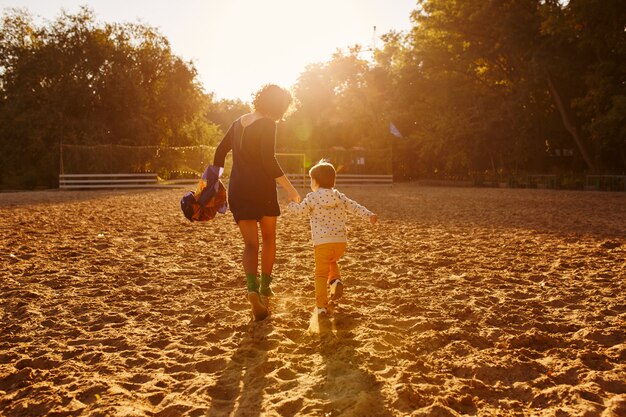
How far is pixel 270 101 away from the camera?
4477 mm

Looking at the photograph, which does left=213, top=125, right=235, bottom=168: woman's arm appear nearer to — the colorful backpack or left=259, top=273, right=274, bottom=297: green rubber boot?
the colorful backpack

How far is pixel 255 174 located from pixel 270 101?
2.12ft

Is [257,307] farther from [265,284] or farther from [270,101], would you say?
[270,101]

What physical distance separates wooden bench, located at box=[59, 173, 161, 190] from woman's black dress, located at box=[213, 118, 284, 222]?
2551 cm

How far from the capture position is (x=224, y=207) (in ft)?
16.3

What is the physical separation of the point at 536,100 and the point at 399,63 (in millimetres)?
10124

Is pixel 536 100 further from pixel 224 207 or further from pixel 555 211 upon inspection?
pixel 224 207

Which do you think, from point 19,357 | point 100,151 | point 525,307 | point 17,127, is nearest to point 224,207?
point 19,357

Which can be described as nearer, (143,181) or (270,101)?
(270,101)

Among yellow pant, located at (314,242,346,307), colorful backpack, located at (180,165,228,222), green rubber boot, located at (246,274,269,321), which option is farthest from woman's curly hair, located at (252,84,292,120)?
green rubber boot, located at (246,274,269,321)

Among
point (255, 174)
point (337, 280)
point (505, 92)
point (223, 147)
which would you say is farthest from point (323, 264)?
point (505, 92)

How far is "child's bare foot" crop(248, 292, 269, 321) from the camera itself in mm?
4371

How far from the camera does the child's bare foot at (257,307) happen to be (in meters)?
4.37

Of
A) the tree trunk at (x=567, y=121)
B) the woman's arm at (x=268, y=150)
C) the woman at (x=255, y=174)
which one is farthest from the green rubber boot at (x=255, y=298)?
the tree trunk at (x=567, y=121)
